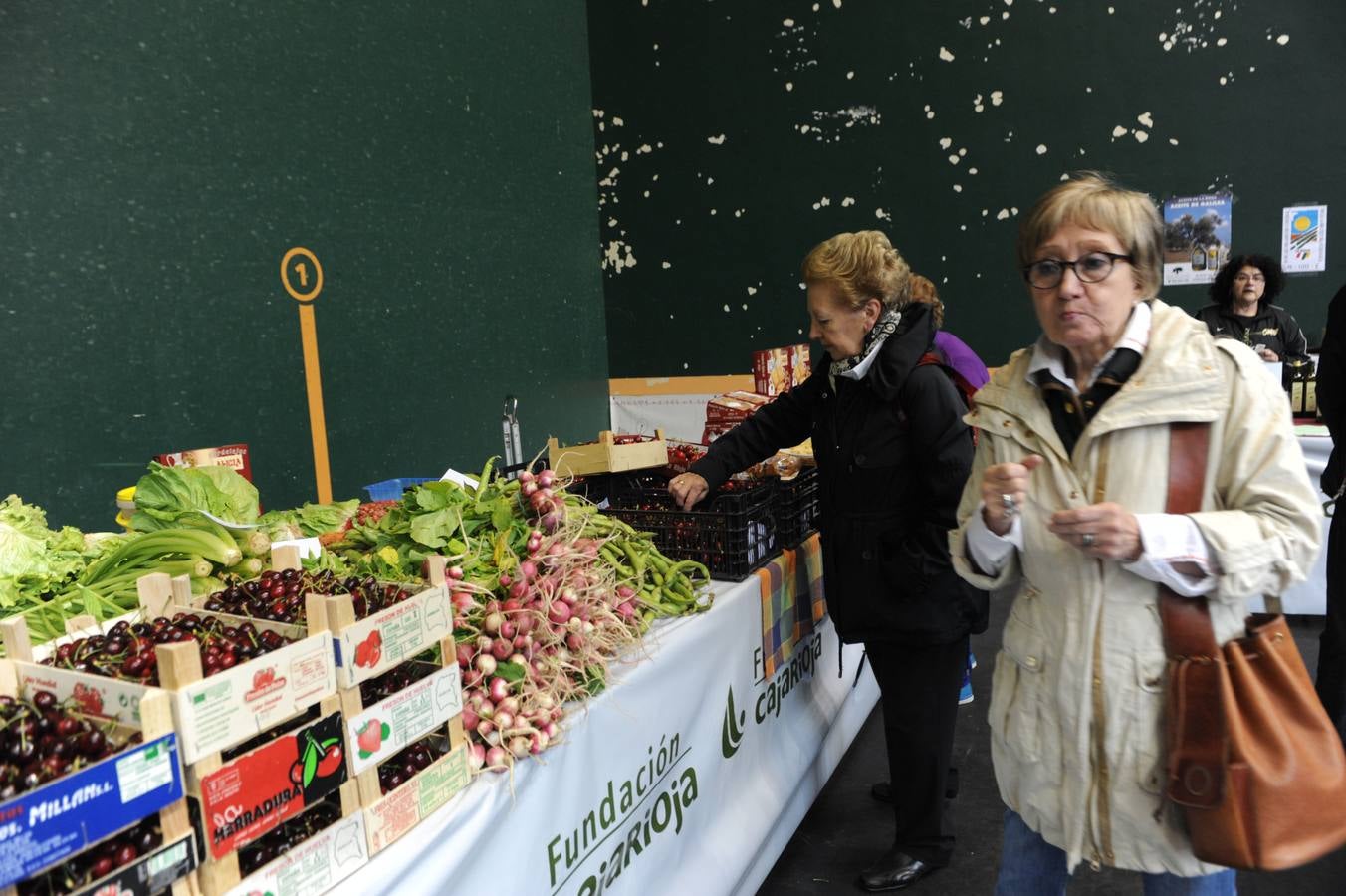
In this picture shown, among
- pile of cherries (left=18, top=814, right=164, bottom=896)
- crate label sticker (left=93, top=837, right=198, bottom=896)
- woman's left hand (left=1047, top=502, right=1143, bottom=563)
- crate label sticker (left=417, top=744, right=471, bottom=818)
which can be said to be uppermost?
woman's left hand (left=1047, top=502, right=1143, bottom=563)

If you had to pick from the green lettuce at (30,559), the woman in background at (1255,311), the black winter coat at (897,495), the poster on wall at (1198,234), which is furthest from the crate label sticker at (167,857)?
the poster on wall at (1198,234)

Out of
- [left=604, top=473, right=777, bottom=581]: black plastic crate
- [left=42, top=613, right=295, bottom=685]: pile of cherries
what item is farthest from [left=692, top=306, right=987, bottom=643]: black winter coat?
[left=42, top=613, right=295, bottom=685]: pile of cherries

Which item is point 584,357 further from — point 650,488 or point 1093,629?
point 1093,629

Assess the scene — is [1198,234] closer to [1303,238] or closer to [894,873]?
[1303,238]

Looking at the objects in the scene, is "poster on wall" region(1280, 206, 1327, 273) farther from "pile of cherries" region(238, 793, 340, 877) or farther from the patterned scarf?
"pile of cherries" region(238, 793, 340, 877)

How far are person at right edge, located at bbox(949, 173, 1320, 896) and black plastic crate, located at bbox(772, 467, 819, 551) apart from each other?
3.99ft

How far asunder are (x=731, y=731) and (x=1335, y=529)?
199 centimetres

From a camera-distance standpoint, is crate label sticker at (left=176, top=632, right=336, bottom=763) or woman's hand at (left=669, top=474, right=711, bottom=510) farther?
woman's hand at (left=669, top=474, right=711, bottom=510)

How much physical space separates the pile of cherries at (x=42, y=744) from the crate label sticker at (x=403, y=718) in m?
0.30

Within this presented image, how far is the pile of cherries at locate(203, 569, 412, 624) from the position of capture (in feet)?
4.40

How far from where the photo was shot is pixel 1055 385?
150cm

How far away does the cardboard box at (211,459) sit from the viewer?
2.44 meters

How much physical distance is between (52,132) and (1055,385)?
3576 mm

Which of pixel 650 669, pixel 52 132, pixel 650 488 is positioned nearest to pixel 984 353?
pixel 650 488
